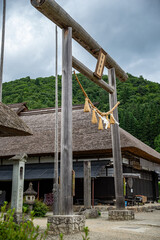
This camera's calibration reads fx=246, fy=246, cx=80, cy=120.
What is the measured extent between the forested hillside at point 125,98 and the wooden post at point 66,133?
22.2 m

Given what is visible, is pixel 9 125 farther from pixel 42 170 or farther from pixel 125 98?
pixel 125 98

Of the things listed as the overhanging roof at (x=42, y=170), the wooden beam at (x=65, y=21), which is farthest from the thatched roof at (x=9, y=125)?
the overhanging roof at (x=42, y=170)

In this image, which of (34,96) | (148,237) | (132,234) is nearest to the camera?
(148,237)

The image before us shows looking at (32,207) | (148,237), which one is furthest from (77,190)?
(148,237)

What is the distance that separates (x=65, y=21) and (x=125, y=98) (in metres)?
36.0

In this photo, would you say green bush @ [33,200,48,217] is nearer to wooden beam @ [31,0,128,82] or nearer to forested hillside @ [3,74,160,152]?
wooden beam @ [31,0,128,82]

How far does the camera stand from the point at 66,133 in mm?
6250

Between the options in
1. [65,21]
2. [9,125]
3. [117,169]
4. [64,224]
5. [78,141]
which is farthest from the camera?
[78,141]

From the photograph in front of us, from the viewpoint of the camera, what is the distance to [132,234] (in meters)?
5.68

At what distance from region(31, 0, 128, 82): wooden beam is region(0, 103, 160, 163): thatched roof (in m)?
6.12

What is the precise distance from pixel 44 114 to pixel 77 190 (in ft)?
28.1

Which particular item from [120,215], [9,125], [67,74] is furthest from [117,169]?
[9,125]

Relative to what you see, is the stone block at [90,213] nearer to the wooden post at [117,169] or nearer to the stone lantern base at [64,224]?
the wooden post at [117,169]

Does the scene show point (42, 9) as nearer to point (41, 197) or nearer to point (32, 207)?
point (32, 207)
